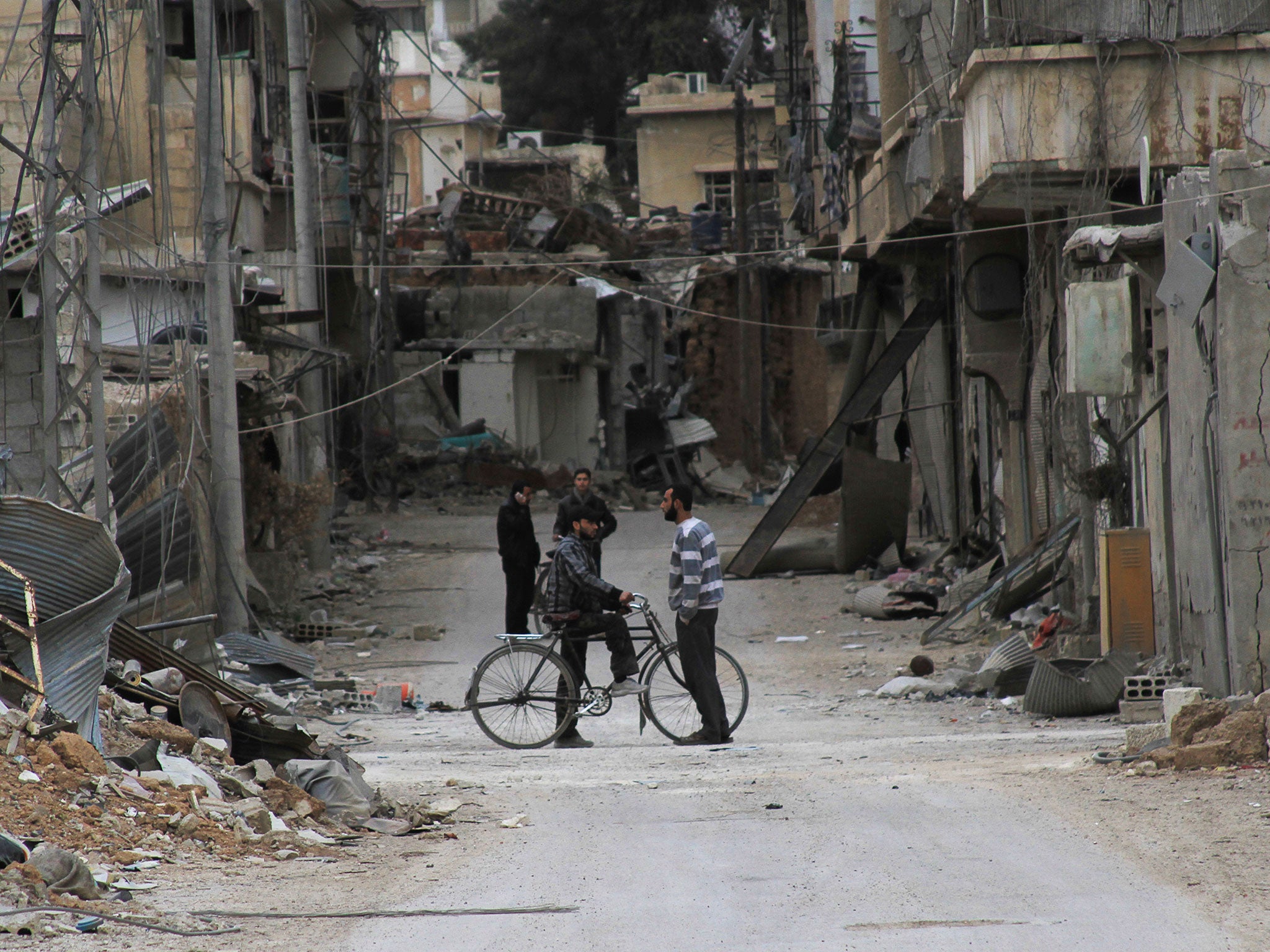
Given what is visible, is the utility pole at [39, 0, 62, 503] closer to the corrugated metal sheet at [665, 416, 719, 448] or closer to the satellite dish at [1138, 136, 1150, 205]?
the satellite dish at [1138, 136, 1150, 205]

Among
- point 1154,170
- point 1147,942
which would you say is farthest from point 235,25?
point 1147,942

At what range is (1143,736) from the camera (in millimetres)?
8703

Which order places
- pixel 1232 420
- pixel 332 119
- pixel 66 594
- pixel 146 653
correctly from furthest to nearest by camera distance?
pixel 332 119
pixel 146 653
pixel 1232 420
pixel 66 594

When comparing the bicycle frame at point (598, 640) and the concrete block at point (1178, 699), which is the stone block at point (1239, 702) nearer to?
the concrete block at point (1178, 699)

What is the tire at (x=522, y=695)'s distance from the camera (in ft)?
33.9

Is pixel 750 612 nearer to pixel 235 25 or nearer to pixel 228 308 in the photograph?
pixel 228 308

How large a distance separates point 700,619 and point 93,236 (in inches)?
217

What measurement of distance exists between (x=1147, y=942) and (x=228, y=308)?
460 inches

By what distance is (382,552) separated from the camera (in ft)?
79.6

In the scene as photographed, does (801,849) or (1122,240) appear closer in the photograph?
(801,849)

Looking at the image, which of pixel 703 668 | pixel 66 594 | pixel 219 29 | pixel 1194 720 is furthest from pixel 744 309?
pixel 66 594

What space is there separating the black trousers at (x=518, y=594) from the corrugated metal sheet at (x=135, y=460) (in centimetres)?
343

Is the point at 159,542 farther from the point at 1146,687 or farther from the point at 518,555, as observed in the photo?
the point at 1146,687

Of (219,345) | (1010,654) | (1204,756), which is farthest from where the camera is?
(219,345)
